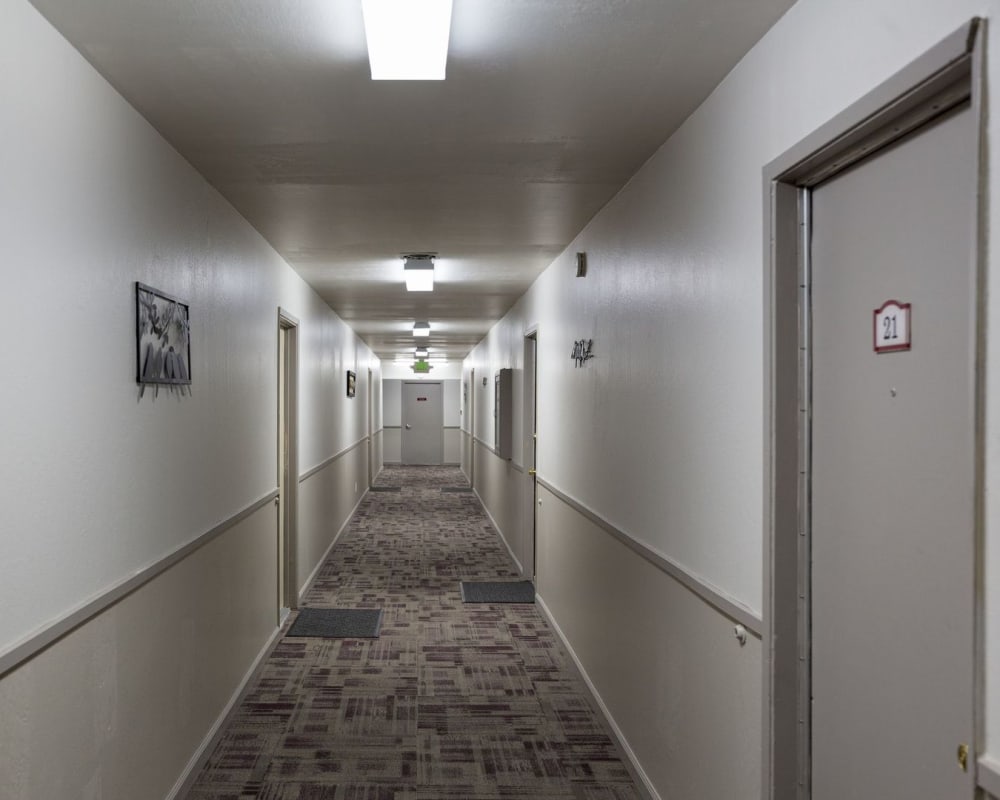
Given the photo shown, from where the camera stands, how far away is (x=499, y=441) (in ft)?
26.9

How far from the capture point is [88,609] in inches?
86.0

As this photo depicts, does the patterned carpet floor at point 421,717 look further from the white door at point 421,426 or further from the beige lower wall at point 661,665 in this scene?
the white door at point 421,426

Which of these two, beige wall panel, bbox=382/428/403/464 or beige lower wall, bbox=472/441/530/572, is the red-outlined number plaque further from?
beige wall panel, bbox=382/428/403/464

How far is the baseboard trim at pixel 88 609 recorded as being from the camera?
1.80m

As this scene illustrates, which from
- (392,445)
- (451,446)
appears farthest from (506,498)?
(392,445)

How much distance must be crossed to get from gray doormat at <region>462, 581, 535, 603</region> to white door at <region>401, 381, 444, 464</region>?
12109 mm

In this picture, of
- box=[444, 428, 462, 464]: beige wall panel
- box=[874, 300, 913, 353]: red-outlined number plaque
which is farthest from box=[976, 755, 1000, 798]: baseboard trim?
box=[444, 428, 462, 464]: beige wall panel

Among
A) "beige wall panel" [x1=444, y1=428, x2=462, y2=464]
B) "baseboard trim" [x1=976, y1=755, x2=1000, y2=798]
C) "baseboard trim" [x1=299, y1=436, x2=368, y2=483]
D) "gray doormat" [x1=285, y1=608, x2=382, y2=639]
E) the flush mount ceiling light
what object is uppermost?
the flush mount ceiling light

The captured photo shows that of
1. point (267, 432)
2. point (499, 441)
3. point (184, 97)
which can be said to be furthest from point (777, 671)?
point (499, 441)

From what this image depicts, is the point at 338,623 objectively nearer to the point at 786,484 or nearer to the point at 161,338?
the point at 161,338

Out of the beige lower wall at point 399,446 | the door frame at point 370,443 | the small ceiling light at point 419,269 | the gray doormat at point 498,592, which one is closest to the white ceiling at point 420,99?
the small ceiling light at point 419,269

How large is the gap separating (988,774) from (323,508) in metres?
6.55

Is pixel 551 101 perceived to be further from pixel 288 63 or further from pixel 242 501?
pixel 242 501

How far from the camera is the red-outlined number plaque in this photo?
1.55m
